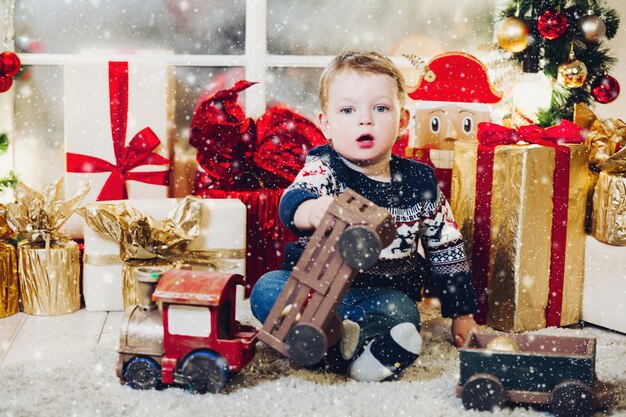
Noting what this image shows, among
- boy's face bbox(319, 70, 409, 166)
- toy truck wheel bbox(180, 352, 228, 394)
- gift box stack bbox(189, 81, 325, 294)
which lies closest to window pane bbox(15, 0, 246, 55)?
gift box stack bbox(189, 81, 325, 294)

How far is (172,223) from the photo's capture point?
197cm

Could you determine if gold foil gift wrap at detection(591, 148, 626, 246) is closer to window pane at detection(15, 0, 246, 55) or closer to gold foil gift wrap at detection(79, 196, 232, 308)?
gold foil gift wrap at detection(79, 196, 232, 308)

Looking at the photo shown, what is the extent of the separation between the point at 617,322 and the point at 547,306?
0.58 ft

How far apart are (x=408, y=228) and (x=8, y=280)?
1.08 metres

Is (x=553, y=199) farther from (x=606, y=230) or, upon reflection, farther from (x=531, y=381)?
(x=531, y=381)

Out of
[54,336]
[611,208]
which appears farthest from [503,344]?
[54,336]

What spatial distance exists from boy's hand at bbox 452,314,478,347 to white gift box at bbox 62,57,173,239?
1020 mm

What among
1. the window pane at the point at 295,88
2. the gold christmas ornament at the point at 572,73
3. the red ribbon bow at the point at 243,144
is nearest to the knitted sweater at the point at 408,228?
the red ribbon bow at the point at 243,144

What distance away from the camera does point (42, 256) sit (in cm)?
197

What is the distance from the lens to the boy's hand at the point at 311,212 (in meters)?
1.41

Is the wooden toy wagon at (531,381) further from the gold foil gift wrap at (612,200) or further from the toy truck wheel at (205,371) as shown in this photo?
the gold foil gift wrap at (612,200)

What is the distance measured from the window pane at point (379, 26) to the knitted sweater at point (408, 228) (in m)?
0.91

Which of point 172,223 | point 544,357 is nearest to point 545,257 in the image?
point 544,357

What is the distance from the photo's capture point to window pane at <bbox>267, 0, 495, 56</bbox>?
254 cm
